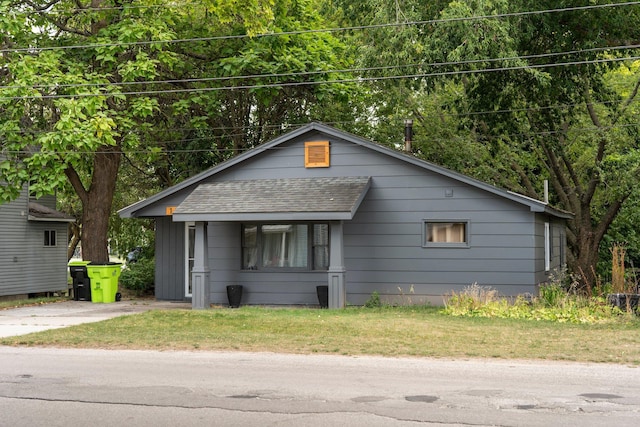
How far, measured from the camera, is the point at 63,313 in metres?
18.7

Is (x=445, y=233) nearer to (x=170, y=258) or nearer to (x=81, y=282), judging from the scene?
(x=170, y=258)

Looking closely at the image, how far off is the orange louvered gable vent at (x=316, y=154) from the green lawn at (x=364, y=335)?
175 inches

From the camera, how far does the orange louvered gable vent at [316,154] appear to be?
19578 millimetres

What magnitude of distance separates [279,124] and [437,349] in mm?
19255

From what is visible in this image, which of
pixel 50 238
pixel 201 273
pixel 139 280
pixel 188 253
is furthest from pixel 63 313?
pixel 50 238

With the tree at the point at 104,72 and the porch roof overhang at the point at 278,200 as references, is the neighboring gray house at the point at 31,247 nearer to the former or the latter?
the tree at the point at 104,72

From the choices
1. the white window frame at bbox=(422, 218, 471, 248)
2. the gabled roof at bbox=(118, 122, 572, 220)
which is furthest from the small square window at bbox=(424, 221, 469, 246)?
the gabled roof at bbox=(118, 122, 572, 220)

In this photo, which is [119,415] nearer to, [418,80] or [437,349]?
[437,349]

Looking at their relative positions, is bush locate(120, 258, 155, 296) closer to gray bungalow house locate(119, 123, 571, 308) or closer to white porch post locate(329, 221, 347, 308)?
gray bungalow house locate(119, 123, 571, 308)

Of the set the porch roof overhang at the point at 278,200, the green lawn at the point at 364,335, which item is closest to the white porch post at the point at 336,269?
the porch roof overhang at the point at 278,200

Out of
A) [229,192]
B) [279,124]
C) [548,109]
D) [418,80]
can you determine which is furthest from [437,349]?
[279,124]

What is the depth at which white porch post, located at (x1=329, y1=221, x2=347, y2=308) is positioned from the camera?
1816 cm

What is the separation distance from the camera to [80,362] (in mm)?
11297

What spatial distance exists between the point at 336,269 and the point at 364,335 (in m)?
4.50
